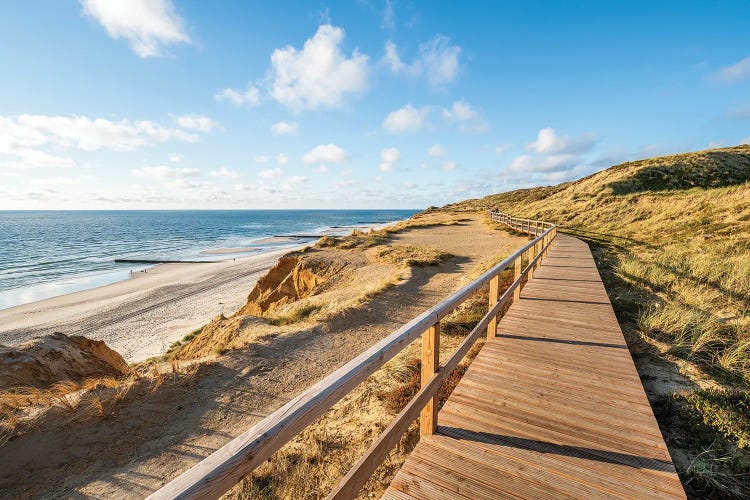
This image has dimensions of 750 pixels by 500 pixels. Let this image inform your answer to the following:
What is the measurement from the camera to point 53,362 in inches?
314

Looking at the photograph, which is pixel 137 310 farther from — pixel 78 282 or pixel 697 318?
pixel 697 318

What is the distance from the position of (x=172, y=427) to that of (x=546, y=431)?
5147mm

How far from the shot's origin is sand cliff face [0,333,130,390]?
718 cm

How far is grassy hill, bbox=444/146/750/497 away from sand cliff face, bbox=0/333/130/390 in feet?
32.5

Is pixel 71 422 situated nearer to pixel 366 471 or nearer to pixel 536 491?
pixel 366 471

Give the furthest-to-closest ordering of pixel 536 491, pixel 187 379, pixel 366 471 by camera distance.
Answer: pixel 187 379 → pixel 536 491 → pixel 366 471

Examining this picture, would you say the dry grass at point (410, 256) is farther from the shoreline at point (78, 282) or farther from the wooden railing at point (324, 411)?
the shoreline at point (78, 282)

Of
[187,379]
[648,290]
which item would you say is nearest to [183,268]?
[187,379]

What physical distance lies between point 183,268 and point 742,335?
1400 inches

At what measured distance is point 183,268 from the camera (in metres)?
31.2

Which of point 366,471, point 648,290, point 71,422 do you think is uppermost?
point 366,471

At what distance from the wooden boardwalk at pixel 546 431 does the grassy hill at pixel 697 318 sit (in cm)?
53

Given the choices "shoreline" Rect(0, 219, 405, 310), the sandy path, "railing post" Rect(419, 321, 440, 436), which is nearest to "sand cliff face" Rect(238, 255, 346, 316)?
the sandy path

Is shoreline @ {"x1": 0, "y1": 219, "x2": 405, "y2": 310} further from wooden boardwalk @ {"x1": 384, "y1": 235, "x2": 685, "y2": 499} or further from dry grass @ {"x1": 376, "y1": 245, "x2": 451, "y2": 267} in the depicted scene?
wooden boardwalk @ {"x1": 384, "y1": 235, "x2": 685, "y2": 499}
